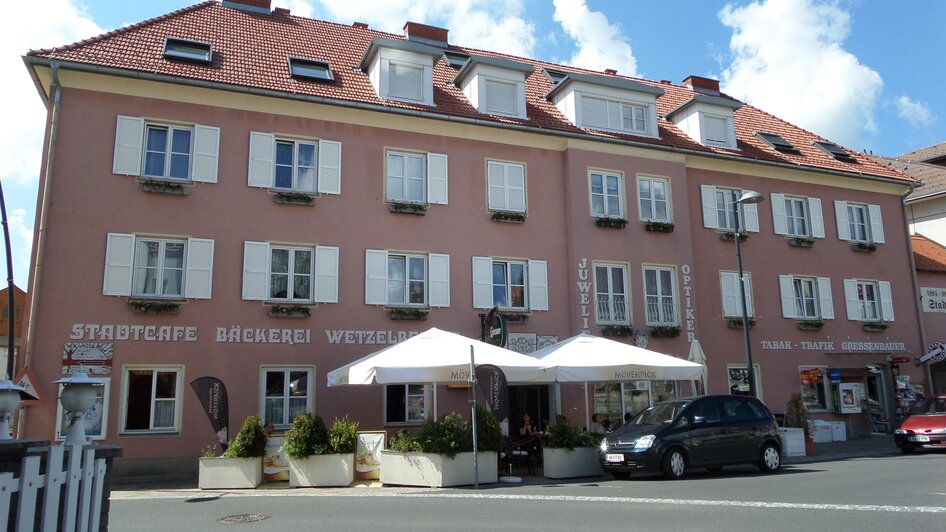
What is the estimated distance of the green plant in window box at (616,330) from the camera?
65.7 feet

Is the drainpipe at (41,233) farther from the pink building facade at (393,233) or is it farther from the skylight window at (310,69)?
the skylight window at (310,69)

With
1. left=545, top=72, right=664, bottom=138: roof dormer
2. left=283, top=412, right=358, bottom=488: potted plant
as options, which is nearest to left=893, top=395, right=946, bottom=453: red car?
left=545, top=72, right=664, bottom=138: roof dormer

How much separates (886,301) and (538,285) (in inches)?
525

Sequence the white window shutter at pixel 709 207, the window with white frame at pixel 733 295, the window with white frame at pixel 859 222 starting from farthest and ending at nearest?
the window with white frame at pixel 859 222, the white window shutter at pixel 709 207, the window with white frame at pixel 733 295

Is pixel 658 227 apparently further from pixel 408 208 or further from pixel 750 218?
pixel 408 208

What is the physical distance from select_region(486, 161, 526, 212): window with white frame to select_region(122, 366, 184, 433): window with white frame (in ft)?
29.6

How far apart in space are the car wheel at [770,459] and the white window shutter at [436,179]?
380 inches

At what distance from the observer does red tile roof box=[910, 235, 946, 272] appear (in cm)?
2688

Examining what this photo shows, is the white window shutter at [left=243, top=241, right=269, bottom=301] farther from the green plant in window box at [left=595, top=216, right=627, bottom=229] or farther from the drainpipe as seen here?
the green plant in window box at [left=595, top=216, right=627, bottom=229]

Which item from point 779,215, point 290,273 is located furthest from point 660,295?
point 290,273

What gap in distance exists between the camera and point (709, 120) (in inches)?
940

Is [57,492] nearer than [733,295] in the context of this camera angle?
Yes

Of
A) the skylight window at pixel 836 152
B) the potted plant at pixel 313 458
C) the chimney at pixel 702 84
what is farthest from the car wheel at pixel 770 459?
the chimney at pixel 702 84

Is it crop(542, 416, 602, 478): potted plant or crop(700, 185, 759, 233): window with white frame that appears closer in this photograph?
crop(542, 416, 602, 478): potted plant
